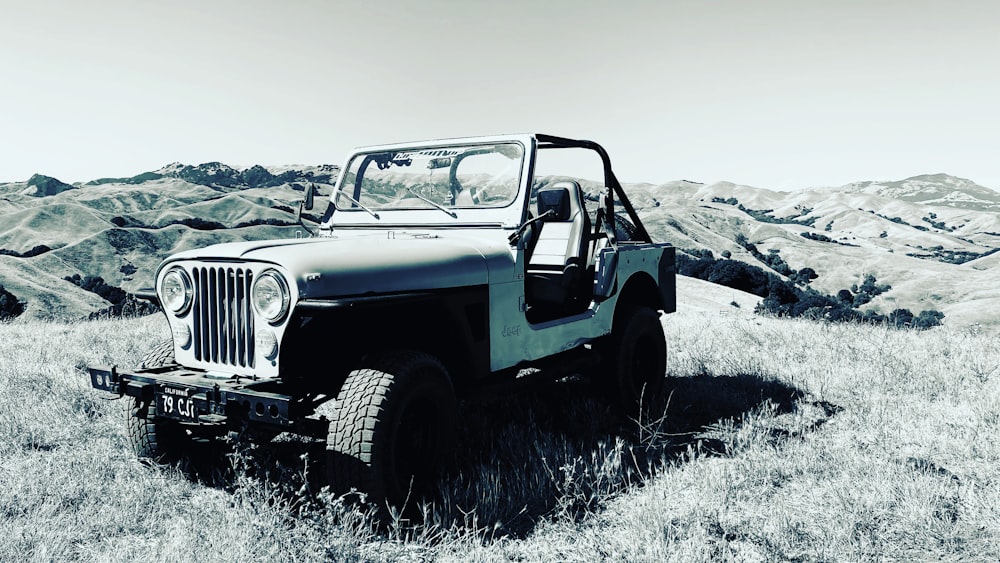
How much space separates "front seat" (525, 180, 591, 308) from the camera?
4.57 m

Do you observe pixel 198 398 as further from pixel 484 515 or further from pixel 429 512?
pixel 484 515

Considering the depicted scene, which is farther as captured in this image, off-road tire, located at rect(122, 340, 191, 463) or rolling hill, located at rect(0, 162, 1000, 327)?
rolling hill, located at rect(0, 162, 1000, 327)

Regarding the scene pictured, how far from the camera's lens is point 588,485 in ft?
11.9

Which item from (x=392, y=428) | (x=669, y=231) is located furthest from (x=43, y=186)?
(x=392, y=428)

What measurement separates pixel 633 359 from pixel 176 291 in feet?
11.1

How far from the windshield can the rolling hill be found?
0.32 metres

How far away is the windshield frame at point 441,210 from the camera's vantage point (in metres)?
4.22

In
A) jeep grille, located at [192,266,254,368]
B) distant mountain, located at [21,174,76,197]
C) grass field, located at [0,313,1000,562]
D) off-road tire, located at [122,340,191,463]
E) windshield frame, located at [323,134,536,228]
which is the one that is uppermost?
distant mountain, located at [21,174,76,197]

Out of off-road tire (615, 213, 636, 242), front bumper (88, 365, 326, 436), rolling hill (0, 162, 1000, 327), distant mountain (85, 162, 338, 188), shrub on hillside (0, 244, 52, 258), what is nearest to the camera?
front bumper (88, 365, 326, 436)

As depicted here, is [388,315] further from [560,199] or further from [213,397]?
[560,199]

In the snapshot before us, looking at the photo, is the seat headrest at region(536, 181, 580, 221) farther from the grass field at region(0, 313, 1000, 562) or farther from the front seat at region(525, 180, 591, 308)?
the grass field at region(0, 313, 1000, 562)

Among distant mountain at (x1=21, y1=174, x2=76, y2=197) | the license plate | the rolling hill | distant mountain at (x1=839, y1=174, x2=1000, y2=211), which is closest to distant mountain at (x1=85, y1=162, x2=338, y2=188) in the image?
the rolling hill

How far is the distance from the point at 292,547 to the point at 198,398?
0.76 metres

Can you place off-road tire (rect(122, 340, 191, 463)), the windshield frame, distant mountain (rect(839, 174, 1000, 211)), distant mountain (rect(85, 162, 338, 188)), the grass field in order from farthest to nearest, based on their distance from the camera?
1. distant mountain (rect(839, 174, 1000, 211))
2. distant mountain (rect(85, 162, 338, 188))
3. the windshield frame
4. off-road tire (rect(122, 340, 191, 463))
5. the grass field
